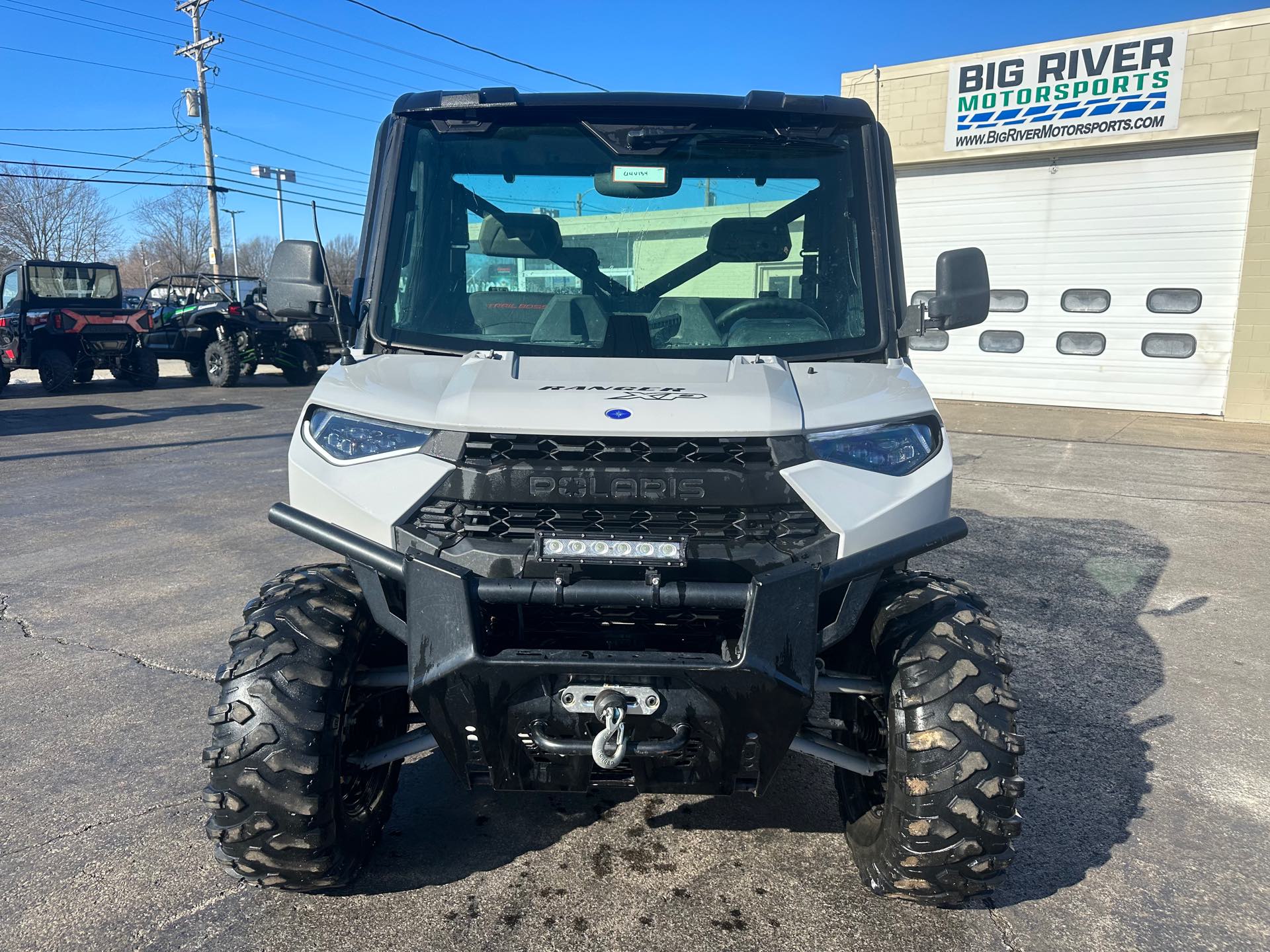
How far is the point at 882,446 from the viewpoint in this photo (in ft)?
8.47

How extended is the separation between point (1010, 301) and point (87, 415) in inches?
541

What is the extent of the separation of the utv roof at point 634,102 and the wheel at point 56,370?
1584 cm

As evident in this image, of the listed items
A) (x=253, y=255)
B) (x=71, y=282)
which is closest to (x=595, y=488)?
(x=71, y=282)

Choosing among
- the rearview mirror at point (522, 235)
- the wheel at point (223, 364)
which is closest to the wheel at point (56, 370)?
the wheel at point (223, 364)

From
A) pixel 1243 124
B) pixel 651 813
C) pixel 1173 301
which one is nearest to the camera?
pixel 651 813

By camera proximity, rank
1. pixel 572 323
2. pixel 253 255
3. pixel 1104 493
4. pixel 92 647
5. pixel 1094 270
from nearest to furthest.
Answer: pixel 572 323
pixel 92 647
pixel 1104 493
pixel 1094 270
pixel 253 255

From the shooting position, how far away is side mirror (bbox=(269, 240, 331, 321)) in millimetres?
3213

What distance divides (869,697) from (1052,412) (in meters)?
12.4

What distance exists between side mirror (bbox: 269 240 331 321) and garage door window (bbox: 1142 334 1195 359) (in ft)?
42.3

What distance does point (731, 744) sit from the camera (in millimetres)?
2316

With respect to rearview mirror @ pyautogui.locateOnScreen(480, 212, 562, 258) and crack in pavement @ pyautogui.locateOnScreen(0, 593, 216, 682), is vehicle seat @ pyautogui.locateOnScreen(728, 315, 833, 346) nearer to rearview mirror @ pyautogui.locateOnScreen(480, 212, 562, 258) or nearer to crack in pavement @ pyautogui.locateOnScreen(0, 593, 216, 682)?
rearview mirror @ pyautogui.locateOnScreen(480, 212, 562, 258)

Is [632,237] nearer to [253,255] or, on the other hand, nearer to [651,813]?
[651,813]

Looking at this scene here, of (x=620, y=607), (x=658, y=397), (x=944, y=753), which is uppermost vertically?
(x=658, y=397)

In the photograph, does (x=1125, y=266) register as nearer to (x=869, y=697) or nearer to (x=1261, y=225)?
(x=1261, y=225)
